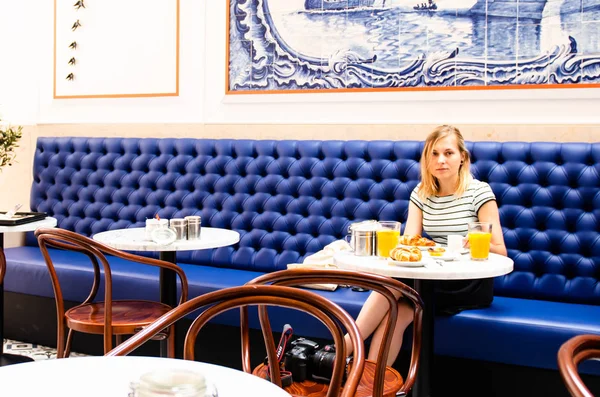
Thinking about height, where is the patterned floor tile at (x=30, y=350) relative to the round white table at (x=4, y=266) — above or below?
below

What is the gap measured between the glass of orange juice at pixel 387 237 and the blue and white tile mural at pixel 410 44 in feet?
4.56

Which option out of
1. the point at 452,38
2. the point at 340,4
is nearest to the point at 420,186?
the point at 452,38

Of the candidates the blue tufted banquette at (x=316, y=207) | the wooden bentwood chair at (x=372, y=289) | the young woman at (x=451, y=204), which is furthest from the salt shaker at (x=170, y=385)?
the blue tufted banquette at (x=316, y=207)

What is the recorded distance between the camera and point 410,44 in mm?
3906

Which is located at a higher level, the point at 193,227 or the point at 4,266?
the point at 193,227

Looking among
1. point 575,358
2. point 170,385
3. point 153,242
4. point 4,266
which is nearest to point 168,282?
point 153,242

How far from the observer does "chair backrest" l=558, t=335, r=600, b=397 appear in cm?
108

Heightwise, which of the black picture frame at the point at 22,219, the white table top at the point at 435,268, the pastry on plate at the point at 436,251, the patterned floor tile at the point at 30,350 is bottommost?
the patterned floor tile at the point at 30,350

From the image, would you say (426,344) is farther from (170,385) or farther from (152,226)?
(170,385)

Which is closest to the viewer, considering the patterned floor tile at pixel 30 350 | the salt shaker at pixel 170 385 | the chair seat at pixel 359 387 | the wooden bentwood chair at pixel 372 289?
the salt shaker at pixel 170 385

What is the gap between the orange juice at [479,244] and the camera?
2.68 metres

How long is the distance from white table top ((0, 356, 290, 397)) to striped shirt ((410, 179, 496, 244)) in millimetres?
2193

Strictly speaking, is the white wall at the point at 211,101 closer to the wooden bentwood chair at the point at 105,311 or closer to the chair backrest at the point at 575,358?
the wooden bentwood chair at the point at 105,311

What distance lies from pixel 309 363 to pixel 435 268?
65cm
